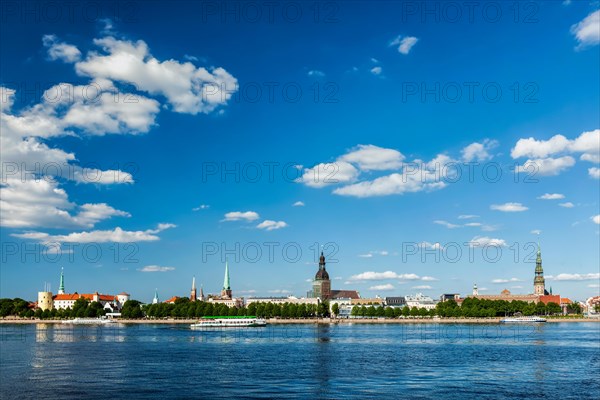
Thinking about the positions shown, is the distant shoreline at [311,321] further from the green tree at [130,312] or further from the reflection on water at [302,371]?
the reflection on water at [302,371]

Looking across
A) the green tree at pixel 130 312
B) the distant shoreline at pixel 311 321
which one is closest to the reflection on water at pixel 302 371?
the distant shoreline at pixel 311 321

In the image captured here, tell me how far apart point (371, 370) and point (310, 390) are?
12.1 meters

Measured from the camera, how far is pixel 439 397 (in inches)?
1566

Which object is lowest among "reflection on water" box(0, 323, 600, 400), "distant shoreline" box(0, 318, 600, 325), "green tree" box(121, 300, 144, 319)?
"distant shoreline" box(0, 318, 600, 325)

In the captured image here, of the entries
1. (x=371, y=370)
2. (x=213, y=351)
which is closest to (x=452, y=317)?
(x=213, y=351)

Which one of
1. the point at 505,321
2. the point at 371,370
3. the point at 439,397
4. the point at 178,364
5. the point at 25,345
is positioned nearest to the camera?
the point at 439,397

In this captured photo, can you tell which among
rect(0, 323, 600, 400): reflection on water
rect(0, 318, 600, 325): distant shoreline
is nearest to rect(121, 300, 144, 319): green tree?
rect(0, 318, 600, 325): distant shoreline

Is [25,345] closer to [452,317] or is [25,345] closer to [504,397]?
[504,397]

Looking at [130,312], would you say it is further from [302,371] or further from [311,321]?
[302,371]

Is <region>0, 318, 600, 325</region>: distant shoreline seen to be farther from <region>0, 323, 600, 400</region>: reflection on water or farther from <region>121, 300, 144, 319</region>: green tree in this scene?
<region>0, 323, 600, 400</region>: reflection on water

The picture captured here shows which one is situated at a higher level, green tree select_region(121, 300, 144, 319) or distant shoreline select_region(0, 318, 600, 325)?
green tree select_region(121, 300, 144, 319)

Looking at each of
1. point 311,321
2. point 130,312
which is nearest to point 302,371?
point 311,321

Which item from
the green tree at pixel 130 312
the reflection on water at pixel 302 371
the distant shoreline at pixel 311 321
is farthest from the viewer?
the green tree at pixel 130 312

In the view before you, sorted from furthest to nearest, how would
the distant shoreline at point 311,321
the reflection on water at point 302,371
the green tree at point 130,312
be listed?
the green tree at point 130,312 → the distant shoreline at point 311,321 → the reflection on water at point 302,371
